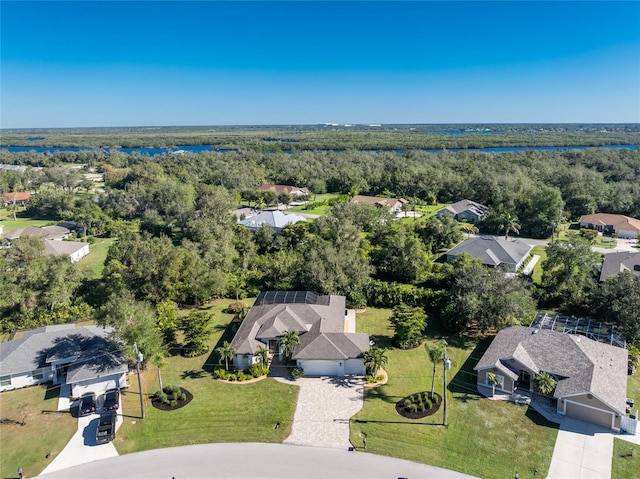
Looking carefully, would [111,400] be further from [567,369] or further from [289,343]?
[567,369]

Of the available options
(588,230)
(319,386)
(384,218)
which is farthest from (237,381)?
(588,230)

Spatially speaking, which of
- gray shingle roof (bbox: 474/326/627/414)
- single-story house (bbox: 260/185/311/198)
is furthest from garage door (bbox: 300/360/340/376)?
single-story house (bbox: 260/185/311/198)

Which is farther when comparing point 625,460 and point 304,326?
point 304,326

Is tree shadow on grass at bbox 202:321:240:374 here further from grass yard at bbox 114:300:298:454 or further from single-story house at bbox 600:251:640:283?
single-story house at bbox 600:251:640:283

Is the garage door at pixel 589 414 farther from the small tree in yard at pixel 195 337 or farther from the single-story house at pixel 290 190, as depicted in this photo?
the single-story house at pixel 290 190

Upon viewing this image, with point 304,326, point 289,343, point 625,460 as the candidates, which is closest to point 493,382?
point 625,460

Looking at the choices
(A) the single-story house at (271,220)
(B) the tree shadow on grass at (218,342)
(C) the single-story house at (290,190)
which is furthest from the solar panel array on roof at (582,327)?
(C) the single-story house at (290,190)

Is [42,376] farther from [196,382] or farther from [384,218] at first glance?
[384,218]
